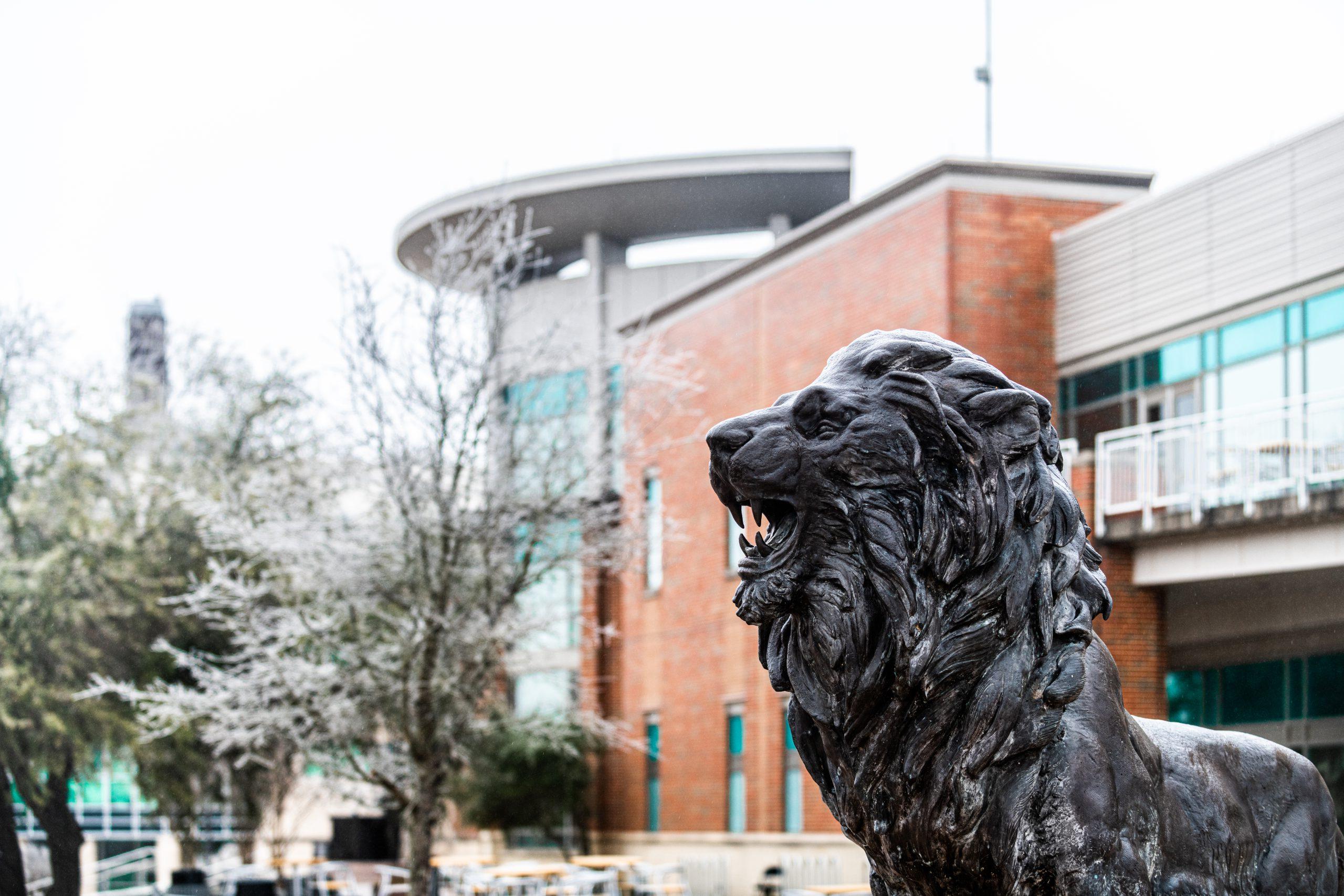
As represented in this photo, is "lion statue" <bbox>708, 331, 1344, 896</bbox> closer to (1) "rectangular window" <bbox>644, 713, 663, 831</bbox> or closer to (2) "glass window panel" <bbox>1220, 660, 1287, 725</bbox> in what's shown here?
(2) "glass window panel" <bbox>1220, 660, 1287, 725</bbox>

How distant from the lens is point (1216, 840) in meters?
3.09

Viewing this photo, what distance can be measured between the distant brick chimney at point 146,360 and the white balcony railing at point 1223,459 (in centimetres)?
1416

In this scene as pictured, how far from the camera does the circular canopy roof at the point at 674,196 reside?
107 feet

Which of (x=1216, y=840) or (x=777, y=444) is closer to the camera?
(x=777, y=444)

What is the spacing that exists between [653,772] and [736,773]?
3.68 m

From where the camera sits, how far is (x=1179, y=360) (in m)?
21.0

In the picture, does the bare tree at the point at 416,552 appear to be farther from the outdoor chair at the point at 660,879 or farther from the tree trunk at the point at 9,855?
the outdoor chair at the point at 660,879

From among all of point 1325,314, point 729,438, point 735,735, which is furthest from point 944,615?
point 735,735

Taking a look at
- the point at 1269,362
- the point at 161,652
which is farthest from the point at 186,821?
the point at 1269,362

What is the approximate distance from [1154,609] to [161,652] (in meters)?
13.2

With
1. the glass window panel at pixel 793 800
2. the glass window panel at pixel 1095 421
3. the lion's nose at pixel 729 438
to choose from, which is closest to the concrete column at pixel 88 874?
the glass window panel at pixel 793 800

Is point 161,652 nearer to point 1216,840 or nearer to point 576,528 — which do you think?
point 576,528

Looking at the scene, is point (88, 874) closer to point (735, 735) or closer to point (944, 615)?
point (735, 735)

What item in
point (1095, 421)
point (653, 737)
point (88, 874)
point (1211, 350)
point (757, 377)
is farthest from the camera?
point (653, 737)
